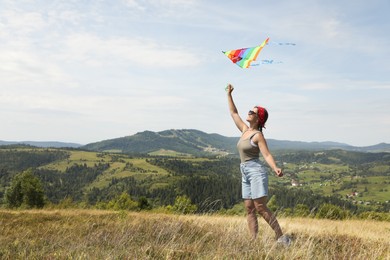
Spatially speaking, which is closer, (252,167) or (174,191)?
(252,167)

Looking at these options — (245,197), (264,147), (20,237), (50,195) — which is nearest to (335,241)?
(245,197)

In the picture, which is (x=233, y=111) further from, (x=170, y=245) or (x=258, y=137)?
(x=170, y=245)

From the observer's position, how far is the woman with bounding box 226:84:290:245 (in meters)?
5.70

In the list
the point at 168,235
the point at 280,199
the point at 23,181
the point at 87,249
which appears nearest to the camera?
the point at 87,249

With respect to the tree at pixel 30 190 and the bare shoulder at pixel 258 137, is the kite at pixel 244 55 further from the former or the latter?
the tree at pixel 30 190

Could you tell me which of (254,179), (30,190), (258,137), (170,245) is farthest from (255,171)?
(30,190)

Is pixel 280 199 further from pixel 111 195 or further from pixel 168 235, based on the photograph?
pixel 168 235

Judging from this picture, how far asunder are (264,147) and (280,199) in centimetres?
15490

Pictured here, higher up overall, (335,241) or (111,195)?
(335,241)

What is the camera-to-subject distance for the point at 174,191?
625ft

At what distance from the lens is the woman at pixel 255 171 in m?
5.70

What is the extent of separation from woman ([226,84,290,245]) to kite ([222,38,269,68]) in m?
0.96

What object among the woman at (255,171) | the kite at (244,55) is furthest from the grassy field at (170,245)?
the kite at (244,55)

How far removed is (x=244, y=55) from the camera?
6.65 m
